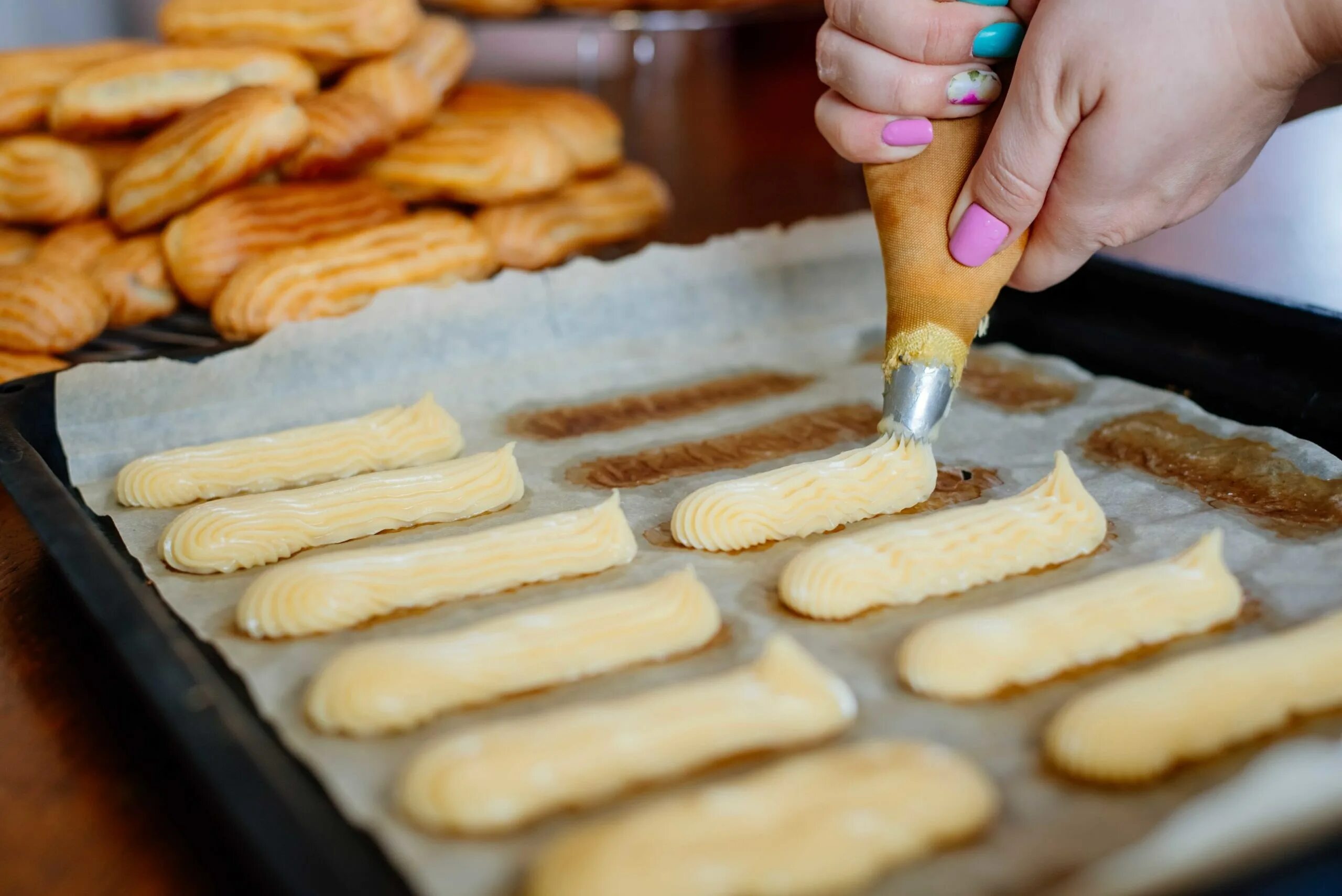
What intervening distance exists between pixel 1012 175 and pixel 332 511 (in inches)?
36.6

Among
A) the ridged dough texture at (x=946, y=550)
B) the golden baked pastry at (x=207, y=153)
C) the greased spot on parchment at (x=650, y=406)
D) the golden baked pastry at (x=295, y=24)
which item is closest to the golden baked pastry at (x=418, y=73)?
the golden baked pastry at (x=295, y=24)

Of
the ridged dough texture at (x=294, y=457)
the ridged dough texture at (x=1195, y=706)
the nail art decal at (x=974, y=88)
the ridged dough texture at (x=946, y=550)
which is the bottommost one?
the ridged dough texture at (x=294, y=457)

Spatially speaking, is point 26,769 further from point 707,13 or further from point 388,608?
point 707,13

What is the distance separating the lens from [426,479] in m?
1.59

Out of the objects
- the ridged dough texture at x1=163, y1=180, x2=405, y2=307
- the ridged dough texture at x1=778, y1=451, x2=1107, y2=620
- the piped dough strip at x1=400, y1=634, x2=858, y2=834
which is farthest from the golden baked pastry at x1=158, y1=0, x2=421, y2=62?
the piped dough strip at x1=400, y1=634, x2=858, y2=834

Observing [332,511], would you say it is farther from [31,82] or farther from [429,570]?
[31,82]

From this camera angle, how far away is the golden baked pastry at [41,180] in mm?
2174

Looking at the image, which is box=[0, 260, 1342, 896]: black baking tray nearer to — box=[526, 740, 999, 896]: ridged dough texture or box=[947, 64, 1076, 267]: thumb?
box=[526, 740, 999, 896]: ridged dough texture

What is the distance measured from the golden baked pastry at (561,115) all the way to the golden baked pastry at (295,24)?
10.2 inches

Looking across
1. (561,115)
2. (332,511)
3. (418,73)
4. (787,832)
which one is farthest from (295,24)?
(787,832)

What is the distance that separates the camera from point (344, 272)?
206 cm

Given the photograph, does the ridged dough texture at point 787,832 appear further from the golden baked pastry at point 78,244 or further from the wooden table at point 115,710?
the golden baked pastry at point 78,244

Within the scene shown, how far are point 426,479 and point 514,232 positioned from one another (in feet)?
2.83

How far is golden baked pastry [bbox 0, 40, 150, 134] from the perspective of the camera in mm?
2209
